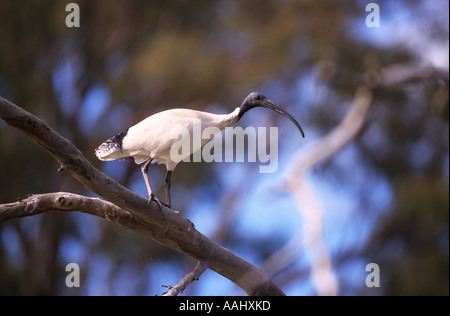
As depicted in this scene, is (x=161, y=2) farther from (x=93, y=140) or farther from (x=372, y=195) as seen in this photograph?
(x=372, y=195)

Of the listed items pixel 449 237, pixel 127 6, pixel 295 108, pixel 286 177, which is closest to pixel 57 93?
pixel 127 6

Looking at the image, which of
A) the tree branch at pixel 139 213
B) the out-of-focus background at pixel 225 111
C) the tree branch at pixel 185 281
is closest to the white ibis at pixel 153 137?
the tree branch at pixel 139 213

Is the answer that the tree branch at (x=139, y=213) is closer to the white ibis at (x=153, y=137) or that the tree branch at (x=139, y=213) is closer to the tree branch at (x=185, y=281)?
the tree branch at (x=185, y=281)

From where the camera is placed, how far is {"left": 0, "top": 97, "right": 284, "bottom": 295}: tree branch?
2301mm

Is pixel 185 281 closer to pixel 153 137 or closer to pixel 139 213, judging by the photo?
pixel 139 213

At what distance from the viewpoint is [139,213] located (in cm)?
270

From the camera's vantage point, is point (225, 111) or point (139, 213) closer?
point (139, 213)

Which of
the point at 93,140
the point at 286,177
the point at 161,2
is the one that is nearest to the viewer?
the point at 286,177

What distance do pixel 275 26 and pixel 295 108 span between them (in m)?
1.07

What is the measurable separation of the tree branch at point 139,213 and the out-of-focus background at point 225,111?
4.64 metres

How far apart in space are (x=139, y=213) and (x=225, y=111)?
5.73 metres

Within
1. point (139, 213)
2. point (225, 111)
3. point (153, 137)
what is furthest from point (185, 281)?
point (225, 111)

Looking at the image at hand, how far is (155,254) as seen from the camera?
28.6 ft

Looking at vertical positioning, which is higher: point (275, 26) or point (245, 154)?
point (275, 26)
